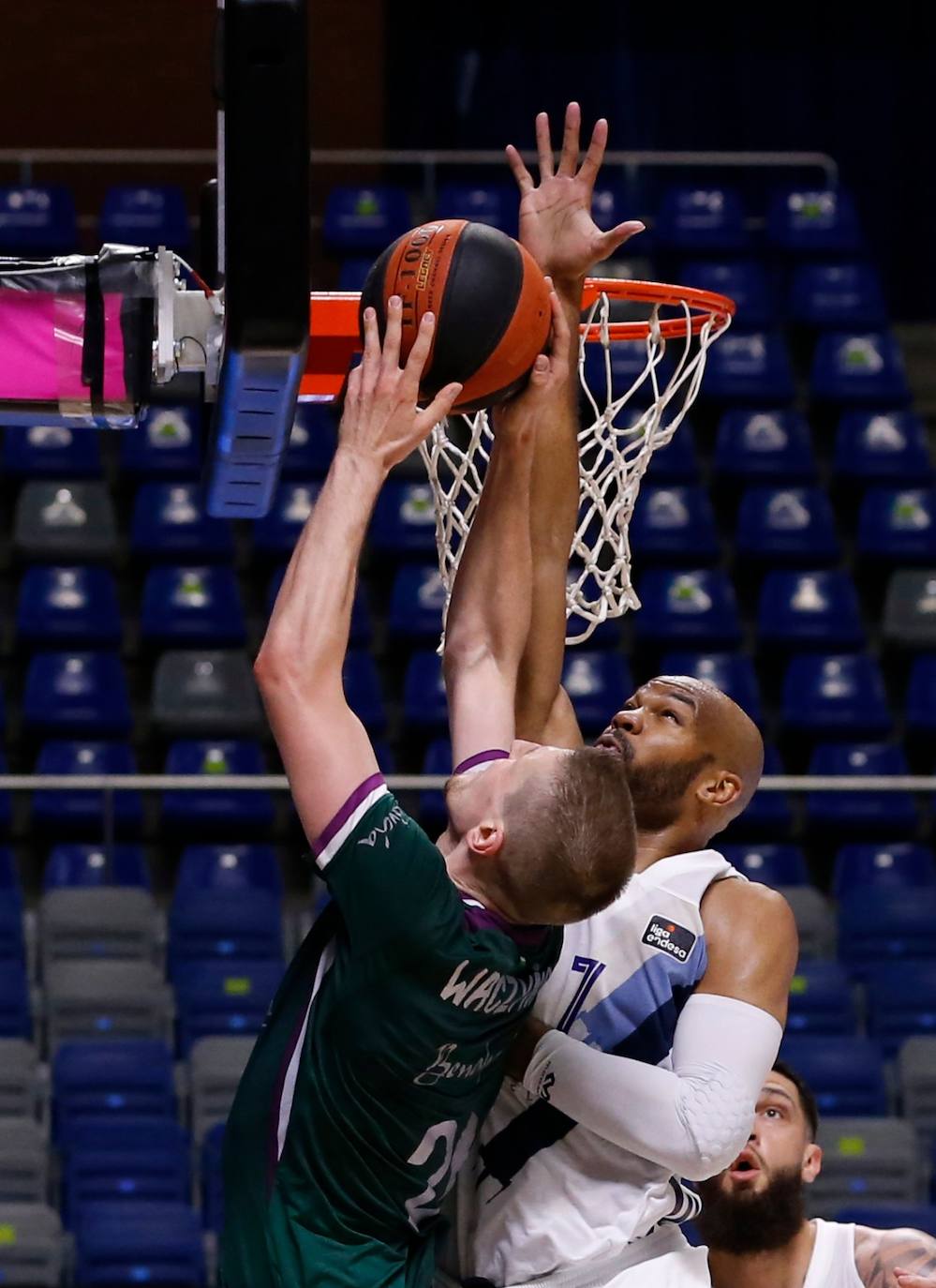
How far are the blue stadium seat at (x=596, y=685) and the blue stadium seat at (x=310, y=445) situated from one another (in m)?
1.50

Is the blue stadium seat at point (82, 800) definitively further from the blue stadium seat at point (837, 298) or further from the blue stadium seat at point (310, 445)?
the blue stadium seat at point (837, 298)

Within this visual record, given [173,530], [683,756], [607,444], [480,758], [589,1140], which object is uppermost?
[607,444]

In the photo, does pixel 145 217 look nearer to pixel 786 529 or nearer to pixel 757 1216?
pixel 786 529

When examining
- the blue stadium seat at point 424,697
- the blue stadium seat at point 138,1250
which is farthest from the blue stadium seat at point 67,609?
the blue stadium seat at point 138,1250

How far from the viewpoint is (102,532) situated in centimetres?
923

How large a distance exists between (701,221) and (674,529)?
7.39 ft

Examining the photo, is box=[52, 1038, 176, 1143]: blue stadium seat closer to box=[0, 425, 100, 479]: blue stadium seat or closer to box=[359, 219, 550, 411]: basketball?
box=[0, 425, 100, 479]: blue stadium seat

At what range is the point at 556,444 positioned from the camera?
11.1 ft

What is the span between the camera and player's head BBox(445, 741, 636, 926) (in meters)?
2.78

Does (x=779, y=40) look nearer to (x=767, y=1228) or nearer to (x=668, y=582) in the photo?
(x=668, y=582)

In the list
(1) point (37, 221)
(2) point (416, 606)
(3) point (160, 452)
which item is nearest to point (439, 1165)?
(2) point (416, 606)

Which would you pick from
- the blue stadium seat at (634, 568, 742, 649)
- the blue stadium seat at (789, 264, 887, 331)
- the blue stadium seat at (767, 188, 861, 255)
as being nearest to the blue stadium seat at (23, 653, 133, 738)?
the blue stadium seat at (634, 568, 742, 649)

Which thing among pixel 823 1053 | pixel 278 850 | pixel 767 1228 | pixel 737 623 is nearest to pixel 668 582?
pixel 737 623

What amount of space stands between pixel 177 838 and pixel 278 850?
400 millimetres
